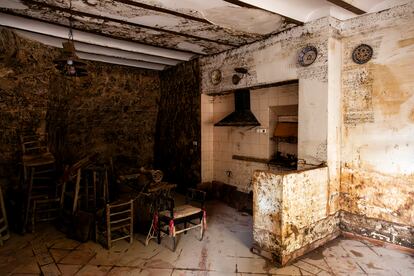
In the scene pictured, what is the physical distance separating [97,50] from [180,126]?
8.80 feet

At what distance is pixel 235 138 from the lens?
21.0 ft

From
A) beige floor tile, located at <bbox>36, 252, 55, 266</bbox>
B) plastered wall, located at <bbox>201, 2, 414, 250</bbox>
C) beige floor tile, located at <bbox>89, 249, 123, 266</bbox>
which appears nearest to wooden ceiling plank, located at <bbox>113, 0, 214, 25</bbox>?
plastered wall, located at <bbox>201, 2, 414, 250</bbox>

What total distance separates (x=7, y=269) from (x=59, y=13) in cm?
359

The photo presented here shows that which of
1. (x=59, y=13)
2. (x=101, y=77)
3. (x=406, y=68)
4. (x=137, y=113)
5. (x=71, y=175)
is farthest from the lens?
(x=137, y=113)

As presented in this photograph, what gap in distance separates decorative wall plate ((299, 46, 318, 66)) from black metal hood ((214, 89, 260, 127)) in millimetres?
1584

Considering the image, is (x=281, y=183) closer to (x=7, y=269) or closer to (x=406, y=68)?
(x=406, y=68)

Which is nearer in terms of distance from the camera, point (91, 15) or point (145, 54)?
point (91, 15)

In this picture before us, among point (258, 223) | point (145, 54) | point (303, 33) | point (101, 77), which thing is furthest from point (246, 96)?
point (101, 77)

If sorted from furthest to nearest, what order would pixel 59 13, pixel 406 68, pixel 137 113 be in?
pixel 137 113 < pixel 59 13 < pixel 406 68

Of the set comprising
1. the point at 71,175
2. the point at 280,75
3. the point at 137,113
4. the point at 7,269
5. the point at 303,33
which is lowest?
the point at 7,269

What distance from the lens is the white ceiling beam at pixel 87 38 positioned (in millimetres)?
4336

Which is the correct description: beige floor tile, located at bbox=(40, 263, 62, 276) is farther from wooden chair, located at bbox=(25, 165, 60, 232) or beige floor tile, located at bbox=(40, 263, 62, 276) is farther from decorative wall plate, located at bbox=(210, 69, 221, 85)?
decorative wall plate, located at bbox=(210, 69, 221, 85)

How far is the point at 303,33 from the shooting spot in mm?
4414

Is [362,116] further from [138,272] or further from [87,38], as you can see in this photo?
[87,38]
